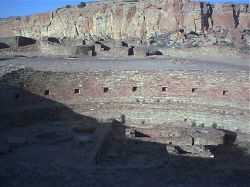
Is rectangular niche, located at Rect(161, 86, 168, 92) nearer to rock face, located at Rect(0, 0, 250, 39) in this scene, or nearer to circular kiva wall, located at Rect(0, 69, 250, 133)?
circular kiva wall, located at Rect(0, 69, 250, 133)

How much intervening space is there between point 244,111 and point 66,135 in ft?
22.6

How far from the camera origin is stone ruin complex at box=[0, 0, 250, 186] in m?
10.8

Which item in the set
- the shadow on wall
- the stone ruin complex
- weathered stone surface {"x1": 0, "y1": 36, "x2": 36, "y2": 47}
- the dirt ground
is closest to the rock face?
weathered stone surface {"x1": 0, "y1": 36, "x2": 36, "y2": 47}

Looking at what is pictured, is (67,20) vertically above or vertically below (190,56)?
above

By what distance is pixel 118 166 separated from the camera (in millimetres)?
11398

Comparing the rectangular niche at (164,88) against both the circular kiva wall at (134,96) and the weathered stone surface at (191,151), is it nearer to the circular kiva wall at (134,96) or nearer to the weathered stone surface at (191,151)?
the circular kiva wall at (134,96)

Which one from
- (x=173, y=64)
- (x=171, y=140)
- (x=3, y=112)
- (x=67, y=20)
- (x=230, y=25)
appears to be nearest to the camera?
(x=171, y=140)

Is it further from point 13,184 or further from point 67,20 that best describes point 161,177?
point 67,20

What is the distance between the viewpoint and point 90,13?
62.8m

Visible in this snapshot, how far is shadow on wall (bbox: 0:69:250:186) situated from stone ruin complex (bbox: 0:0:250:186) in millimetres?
27

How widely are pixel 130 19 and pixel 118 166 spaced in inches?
1985

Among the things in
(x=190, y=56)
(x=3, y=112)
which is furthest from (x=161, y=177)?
(x=190, y=56)

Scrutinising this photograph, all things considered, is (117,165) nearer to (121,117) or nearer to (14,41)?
(121,117)

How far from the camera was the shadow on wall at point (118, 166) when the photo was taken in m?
10.4
